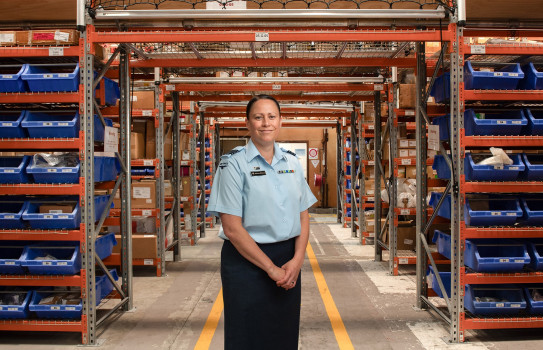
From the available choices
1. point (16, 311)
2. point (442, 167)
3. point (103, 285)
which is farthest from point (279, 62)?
point (16, 311)

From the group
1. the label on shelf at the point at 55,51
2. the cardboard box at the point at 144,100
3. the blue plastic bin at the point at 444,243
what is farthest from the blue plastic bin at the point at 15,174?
the blue plastic bin at the point at 444,243

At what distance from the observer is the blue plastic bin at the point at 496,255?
14.8 ft

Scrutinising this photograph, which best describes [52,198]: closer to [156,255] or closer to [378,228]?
[156,255]

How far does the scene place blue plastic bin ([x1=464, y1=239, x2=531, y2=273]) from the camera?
4523 mm

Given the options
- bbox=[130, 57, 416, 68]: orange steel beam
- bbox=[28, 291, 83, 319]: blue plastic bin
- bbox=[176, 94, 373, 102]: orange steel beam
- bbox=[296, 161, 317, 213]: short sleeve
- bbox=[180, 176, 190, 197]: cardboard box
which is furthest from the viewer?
bbox=[180, 176, 190, 197]: cardboard box

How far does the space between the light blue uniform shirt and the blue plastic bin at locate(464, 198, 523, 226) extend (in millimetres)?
2511

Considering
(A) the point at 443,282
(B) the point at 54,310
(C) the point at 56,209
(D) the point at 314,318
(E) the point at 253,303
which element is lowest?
(D) the point at 314,318

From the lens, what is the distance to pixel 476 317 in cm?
490

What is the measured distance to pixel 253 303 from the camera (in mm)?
2695

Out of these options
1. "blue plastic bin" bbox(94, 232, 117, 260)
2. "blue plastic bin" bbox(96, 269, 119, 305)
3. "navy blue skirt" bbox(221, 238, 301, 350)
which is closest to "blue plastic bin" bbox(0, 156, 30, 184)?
"blue plastic bin" bbox(94, 232, 117, 260)

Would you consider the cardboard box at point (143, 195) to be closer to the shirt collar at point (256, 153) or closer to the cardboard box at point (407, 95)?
the cardboard box at point (407, 95)

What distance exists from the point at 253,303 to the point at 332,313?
318cm

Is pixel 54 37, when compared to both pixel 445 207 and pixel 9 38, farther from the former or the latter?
pixel 445 207

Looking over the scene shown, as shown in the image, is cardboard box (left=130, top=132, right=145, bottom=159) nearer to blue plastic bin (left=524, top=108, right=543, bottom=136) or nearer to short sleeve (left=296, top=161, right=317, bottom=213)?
short sleeve (left=296, top=161, right=317, bottom=213)
